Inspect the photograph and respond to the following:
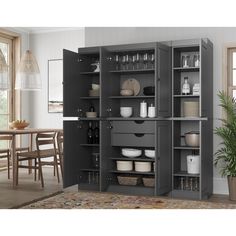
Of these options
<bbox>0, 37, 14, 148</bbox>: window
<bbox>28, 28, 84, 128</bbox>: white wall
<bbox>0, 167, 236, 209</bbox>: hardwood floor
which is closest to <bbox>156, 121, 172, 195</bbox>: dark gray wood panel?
<bbox>0, 167, 236, 209</bbox>: hardwood floor

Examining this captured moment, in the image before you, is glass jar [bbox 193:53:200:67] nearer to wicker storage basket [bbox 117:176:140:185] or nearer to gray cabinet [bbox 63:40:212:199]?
gray cabinet [bbox 63:40:212:199]

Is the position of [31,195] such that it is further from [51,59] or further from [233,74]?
[51,59]

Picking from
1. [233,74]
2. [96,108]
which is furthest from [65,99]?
[233,74]

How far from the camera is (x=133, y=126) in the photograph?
5.62 metres

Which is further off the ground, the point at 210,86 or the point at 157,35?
the point at 157,35

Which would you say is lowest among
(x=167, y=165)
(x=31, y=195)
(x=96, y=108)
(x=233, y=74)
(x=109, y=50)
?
(x=31, y=195)

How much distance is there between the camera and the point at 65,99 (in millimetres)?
5520

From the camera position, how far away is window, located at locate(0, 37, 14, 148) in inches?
317

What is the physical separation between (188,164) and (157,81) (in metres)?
1.18

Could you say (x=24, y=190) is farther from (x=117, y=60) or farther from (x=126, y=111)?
(x=117, y=60)

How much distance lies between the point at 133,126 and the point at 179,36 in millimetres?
1489

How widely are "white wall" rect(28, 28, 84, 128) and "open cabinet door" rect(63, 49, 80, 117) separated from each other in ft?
8.22

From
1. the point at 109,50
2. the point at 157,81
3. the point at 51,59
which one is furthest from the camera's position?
the point at 51,59

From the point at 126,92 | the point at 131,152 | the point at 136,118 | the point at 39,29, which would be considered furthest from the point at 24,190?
the point at 39,29
